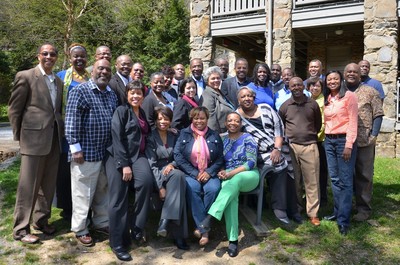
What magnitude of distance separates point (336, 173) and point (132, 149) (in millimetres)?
2320

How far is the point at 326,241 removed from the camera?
3865 mm

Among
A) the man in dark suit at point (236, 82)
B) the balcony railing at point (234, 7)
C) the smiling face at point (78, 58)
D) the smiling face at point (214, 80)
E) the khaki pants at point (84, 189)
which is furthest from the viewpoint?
the balcony railing at point (234, 7)

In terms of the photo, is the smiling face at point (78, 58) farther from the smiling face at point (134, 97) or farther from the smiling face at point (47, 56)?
the smiling face at point (134, 97)

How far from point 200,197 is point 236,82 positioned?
2.03 metres

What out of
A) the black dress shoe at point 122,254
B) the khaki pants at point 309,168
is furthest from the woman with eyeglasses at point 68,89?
the khaki pants at point 309,168

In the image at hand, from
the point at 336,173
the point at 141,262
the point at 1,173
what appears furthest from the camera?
the point at 1,173

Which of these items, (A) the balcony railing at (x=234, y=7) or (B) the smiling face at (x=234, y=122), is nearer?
(B) the smiling face at (x=234, y=122)

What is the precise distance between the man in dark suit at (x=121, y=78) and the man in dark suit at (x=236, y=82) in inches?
53.4

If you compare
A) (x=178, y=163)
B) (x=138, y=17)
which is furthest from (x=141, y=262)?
(x=138, y=17)

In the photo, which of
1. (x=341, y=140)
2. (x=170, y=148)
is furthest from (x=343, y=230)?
(x=170, y=148)

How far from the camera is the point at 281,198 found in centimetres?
413

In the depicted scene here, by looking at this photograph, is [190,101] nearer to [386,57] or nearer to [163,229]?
[163,229]

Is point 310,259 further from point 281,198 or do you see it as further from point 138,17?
point 138,17

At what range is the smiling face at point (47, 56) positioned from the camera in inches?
140
